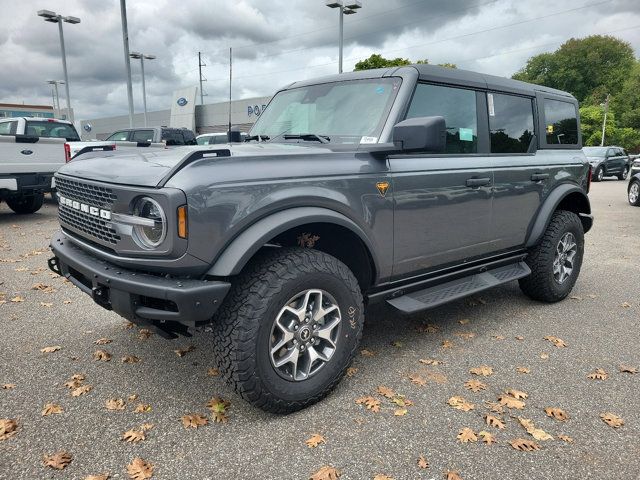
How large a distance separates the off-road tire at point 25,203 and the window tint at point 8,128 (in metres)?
1.89

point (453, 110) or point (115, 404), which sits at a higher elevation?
point (453, 110)

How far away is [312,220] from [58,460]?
5.80 ft

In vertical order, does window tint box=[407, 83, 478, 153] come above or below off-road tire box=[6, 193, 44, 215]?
above

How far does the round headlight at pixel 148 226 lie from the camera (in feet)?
8.16

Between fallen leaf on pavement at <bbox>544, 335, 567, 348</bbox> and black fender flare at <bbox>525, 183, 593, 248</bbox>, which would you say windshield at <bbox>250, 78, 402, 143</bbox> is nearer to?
black fender flare at <bbox>525, 183, 593, 248</bbox>

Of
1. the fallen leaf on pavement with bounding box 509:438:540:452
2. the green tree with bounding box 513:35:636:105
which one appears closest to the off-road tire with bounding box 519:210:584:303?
the fallen leaf on pavement with bounding box 509:438:540:452

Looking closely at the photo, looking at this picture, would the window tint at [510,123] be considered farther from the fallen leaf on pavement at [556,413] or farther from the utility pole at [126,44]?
the utility pole at [126,44]

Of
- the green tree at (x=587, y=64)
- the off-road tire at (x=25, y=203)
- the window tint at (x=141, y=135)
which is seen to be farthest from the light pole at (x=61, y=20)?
the green tree at (x=587, y=64)

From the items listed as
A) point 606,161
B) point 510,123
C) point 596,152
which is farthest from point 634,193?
point 510,123

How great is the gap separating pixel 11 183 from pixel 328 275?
8.05 meters

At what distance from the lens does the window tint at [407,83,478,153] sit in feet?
11.6

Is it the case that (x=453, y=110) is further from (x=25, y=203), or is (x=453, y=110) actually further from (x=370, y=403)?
(x=25, y=203)

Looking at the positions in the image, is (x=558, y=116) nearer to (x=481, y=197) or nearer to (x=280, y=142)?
(x=481, y=197)

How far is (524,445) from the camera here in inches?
103
